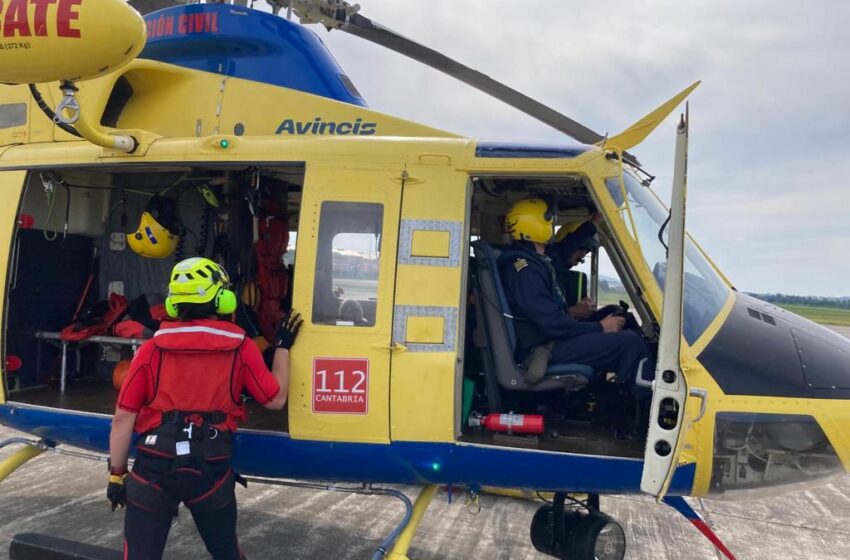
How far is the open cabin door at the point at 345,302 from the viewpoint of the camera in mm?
3400

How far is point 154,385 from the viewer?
3.06 m

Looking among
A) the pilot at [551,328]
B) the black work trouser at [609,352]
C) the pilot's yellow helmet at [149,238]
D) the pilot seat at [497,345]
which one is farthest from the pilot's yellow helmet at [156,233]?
the black work trouser at [609,352]

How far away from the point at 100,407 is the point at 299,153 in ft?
7.16

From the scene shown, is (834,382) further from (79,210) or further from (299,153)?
(79,210)

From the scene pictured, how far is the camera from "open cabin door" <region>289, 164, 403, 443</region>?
3.40 meters

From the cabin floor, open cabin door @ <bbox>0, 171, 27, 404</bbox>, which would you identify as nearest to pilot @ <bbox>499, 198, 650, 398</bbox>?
the cabin floor

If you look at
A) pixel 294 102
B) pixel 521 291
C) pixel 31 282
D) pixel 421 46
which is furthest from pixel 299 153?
pixel 31 282

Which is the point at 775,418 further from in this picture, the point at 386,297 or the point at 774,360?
A: the point at 386,297

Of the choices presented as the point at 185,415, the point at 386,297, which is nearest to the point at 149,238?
the point at 185,415

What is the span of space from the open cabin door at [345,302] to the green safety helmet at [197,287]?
0.45 meters

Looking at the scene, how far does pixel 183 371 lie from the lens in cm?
305

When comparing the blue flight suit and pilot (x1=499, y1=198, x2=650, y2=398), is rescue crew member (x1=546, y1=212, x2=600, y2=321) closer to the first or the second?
pilot (x1=499, y1=198, x2=650, y2=398)

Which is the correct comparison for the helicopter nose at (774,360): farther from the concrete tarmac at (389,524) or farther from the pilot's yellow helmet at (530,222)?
the concrete tarmac at (389,524)

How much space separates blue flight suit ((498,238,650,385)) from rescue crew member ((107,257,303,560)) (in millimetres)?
1484
